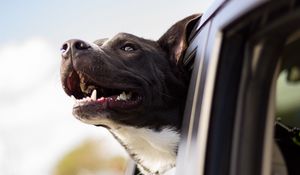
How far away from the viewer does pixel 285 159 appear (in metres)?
2.47

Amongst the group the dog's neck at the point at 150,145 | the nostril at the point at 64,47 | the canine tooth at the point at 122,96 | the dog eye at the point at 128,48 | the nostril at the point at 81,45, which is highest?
the dog eye at the point at 128,48

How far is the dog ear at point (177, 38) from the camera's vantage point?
304cm

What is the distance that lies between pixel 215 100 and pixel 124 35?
174cm

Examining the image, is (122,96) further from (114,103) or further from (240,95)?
(240,95)

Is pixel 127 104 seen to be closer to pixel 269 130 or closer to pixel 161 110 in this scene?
pixel 161 110

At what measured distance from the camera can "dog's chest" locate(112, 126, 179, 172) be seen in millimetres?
3334

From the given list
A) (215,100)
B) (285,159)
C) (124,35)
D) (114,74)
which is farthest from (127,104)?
(215,100)

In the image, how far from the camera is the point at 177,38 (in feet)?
10.9

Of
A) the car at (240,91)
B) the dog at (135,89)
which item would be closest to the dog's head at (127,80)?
the dog at (135,89)

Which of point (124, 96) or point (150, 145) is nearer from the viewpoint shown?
point (124, 96)

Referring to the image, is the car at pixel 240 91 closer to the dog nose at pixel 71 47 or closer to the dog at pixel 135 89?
the dog at pixel 135 89

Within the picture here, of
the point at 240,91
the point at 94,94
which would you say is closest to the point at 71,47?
the point at 94,94

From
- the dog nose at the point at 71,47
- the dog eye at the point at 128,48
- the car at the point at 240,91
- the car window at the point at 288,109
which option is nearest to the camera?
the car at the point at 240,91

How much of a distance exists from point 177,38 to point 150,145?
666 mm
